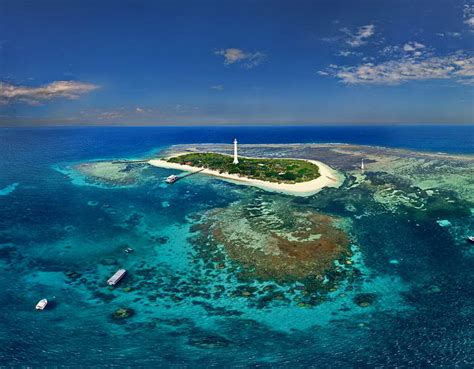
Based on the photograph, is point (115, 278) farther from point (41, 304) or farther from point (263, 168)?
point (263, 168)

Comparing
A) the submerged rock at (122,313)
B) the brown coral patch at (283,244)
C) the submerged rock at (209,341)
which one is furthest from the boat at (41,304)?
the brown coral patch at (283,244)

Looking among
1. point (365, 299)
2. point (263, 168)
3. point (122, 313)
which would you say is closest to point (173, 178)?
point (263, 168)

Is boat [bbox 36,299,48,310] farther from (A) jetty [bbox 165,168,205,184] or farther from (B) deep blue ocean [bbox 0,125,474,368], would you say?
(A) jetty [bbox 165,168,205,184]

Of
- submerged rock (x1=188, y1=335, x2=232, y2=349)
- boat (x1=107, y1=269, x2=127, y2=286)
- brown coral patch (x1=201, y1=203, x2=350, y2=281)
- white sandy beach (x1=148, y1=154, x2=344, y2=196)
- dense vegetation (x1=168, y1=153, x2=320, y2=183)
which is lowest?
submerged rock (x1=188, y1=335, x2=232, y2=349)

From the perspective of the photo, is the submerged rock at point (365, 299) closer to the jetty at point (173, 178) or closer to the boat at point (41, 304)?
the boat at point (41, 304)

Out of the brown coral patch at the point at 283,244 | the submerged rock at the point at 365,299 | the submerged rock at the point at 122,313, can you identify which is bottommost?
the submerged rock at the point at 122,313

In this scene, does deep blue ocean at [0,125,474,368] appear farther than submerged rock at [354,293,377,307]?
No

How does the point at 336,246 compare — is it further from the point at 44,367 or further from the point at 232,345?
the point at 44,367

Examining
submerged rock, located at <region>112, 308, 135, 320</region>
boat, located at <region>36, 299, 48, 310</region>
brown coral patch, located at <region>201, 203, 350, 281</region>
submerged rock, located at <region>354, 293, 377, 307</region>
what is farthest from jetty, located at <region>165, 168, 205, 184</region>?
submerged rock, located at <region>354, 293, 377, 307</region>

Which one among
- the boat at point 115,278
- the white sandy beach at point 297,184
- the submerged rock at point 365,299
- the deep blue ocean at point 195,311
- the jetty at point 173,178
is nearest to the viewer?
the deep blue ocean at point 195,311
